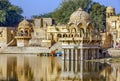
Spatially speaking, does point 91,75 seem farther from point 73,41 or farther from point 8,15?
point 8,15

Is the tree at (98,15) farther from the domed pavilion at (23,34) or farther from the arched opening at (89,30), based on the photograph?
the arched opening at (89,30)

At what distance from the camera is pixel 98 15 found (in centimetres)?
7262

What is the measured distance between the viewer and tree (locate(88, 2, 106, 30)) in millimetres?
71981

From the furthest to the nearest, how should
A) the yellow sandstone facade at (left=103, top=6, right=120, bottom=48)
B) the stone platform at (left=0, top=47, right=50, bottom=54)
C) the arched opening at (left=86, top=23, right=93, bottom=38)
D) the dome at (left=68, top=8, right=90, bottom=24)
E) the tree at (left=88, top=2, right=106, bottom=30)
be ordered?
the tree at (left=88, top=2, right=106, bottom=30)
the yellow sandstone facade at (left=103, top=6, right=120, bottom=48)
the stone platform at (left=0, top=47, right=50, bottom=54)
the dome at (left=68, top=8, right=90, bottom=24)
the arched opening at (left=86, top=23, right=93, bottom=38)

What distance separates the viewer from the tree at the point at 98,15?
7198cm

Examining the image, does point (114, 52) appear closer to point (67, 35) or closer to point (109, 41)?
point (67, 35)

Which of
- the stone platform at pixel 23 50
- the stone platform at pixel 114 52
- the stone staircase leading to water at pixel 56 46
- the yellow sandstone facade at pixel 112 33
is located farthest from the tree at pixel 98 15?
the stone platform at pixel 114 52

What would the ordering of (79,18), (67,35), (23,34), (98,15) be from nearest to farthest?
(79,18)
(67,35)
(23,34)
(98,15)

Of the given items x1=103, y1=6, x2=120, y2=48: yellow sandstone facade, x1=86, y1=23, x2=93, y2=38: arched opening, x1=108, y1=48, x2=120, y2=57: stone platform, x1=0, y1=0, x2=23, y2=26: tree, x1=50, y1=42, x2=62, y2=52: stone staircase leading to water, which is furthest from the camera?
x1=0, y1=0, x2=23, y2=26: tree

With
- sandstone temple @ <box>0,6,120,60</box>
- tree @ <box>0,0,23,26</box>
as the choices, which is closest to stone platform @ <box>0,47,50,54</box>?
sandstone temple @ <box>0,6,120,60</box>

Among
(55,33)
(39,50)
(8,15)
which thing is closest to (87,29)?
(39,50)

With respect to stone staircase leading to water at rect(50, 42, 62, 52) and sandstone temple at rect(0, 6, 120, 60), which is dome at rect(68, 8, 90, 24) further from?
stone staircase leading to water at rect(50, 42, 62, 52)

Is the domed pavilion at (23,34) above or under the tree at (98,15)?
under

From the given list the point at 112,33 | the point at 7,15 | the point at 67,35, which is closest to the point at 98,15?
the point at 112,33
